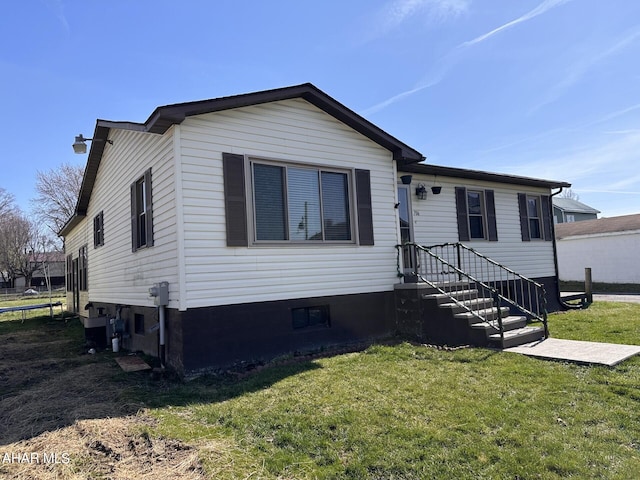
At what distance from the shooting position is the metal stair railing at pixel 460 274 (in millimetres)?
7059

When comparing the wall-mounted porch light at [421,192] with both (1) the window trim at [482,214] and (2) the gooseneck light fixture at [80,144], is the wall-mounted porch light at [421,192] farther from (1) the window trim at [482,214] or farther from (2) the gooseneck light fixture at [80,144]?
(2) the gooseneck light fixture at [80,144]

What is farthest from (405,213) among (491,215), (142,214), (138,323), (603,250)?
(603,250)

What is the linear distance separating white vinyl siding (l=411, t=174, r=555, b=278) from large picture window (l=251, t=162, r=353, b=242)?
2905mm

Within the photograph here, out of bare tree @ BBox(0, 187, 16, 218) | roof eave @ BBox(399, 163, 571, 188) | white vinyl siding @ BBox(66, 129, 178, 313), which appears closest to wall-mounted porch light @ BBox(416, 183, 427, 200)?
roof eave @ BBox(399, 163, 571, 188)

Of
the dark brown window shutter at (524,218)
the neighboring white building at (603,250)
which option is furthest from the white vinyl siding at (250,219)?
the neighboring white building at (603,250)

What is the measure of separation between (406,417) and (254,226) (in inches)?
144

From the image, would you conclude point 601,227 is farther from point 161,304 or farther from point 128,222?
point 161,304

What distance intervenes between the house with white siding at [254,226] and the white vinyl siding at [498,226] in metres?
0.28

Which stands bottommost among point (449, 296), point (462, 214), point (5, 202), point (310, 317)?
point (310, 317)

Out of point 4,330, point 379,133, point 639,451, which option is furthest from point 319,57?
point 4,330

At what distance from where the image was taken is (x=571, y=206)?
3553 cm

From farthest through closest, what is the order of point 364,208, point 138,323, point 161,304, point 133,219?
point 138,323, point 133,219, point 364,208, point 161,304

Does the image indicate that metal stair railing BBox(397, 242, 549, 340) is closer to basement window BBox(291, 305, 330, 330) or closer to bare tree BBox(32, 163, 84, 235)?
basement window BBox(291, 305, 330, 330)

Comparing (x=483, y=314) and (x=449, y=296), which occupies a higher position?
(x=449, y=296)
